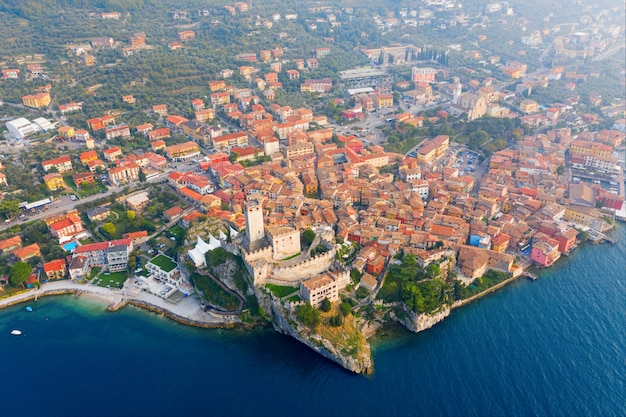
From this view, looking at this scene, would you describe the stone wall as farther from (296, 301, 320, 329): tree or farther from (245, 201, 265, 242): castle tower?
(245, 201, 265, 242): castle tower

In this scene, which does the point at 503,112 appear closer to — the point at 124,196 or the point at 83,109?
the point at 124,196

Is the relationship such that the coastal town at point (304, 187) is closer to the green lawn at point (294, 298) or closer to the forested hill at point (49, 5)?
the green lawn at point (294, 298)

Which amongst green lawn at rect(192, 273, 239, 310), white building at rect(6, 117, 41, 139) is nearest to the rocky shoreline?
green lawn at rect(192, 273, 239, 310)

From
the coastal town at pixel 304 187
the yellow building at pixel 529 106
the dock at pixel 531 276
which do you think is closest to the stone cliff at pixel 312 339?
the coastal town at pixel 304 187

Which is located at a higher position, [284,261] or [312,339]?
[284,261]

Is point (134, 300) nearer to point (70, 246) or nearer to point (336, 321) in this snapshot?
point (70, 246)

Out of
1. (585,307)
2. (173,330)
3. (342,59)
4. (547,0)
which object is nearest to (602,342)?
(585,307)

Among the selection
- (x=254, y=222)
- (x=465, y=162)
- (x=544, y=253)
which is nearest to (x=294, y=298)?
(x=254, y=222)
